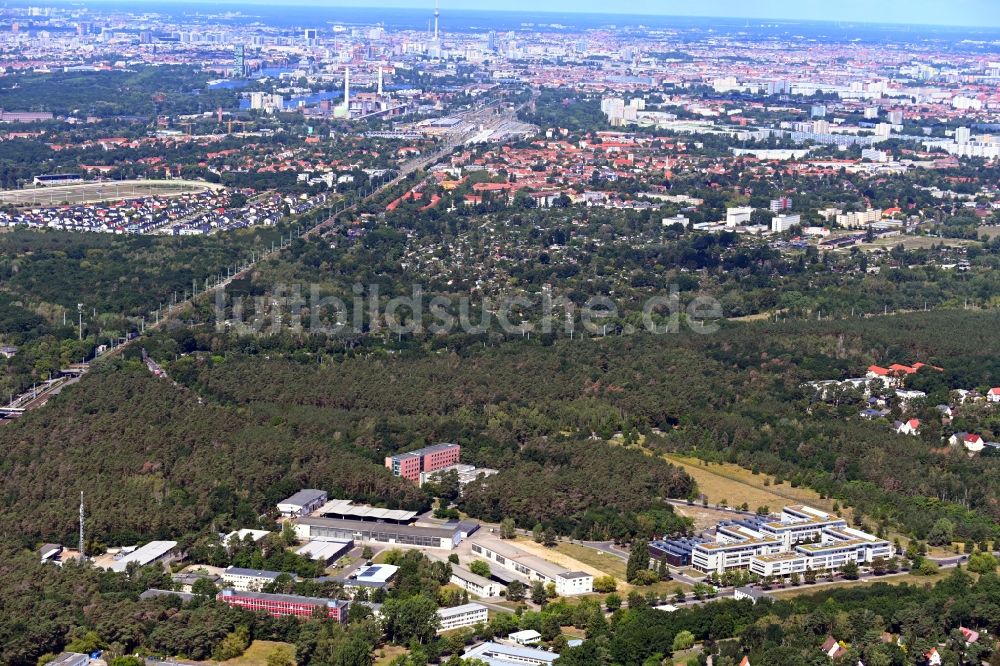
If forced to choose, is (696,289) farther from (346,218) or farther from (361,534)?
(361,534)

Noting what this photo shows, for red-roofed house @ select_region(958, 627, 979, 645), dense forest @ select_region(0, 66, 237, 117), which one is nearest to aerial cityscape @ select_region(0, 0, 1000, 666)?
red-roofed house @ select_region(958, 627, 979, 645)

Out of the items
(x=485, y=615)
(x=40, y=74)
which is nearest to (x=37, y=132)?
(x=40, y=74)

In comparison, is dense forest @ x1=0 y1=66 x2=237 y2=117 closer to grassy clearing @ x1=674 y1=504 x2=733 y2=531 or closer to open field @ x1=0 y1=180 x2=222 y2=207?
open field @ x1=0 y1=180 x2=222 y2=207

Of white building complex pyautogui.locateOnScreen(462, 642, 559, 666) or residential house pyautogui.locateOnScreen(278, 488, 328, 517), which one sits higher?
white building complex pyautogui.locateOnScreen(462, 642, 559, 666)

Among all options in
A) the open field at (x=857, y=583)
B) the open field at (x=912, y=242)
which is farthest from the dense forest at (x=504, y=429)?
the open field at (x=912, y=242)

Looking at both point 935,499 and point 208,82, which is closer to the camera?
point 935,499

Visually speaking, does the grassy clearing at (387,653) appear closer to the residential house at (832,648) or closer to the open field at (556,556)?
the open field at (556,556)

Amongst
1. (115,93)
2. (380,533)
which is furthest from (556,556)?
(115,93)
